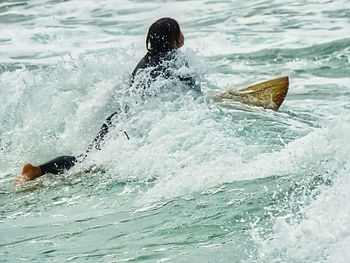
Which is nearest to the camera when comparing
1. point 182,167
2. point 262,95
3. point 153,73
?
point 182,167

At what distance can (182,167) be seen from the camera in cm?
612

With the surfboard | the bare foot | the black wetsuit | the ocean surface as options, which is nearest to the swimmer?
the black wetsuit

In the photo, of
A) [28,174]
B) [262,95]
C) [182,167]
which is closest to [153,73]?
[182,167]

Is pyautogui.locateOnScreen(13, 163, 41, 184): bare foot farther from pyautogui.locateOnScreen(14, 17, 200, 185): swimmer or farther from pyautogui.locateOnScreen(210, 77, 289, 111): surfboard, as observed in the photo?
pyautogui.locateOnScreen(210, 77, 289, 111): surfboard

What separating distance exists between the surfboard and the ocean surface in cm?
13

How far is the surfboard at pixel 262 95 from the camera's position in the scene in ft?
27.3

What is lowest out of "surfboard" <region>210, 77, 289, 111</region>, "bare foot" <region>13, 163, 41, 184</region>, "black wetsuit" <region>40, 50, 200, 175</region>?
"surfboard" <region>210, 77, 289, 111</region>

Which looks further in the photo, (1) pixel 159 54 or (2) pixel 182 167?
(1) pixel 159 54

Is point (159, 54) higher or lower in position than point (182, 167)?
higher

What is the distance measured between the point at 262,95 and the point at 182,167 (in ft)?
8.54

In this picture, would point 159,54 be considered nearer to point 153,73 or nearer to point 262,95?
point 153,73

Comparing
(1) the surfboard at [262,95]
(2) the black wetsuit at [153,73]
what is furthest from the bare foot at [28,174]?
(1) the surfboard at [262,95]

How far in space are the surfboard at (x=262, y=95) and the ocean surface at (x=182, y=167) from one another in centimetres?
13

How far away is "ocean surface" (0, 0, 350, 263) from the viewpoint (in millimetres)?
4359
